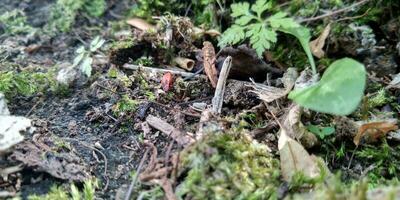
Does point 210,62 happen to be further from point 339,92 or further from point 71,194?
point 71,194

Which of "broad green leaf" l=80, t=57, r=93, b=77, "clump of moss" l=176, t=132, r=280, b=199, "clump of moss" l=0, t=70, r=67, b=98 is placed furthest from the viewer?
"broad green leaf" l=80, t=57, r=93, b=77

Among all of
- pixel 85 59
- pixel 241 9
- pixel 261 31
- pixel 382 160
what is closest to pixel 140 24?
pixel 85 59

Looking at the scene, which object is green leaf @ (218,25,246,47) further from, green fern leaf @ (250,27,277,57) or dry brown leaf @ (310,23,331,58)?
dry brown leaf @ (310,23,331,58)

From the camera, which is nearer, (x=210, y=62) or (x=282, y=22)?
(x=282, y=22)

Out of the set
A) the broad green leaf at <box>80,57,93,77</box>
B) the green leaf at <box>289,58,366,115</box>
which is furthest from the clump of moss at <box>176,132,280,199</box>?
the broad green leaf at <box>80,57,93,77</box>

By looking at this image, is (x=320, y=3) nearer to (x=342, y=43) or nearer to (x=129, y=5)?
(x=342, y=43)

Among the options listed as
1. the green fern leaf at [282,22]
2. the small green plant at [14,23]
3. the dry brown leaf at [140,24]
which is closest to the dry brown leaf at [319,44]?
the green fern leaf at [282,22]
